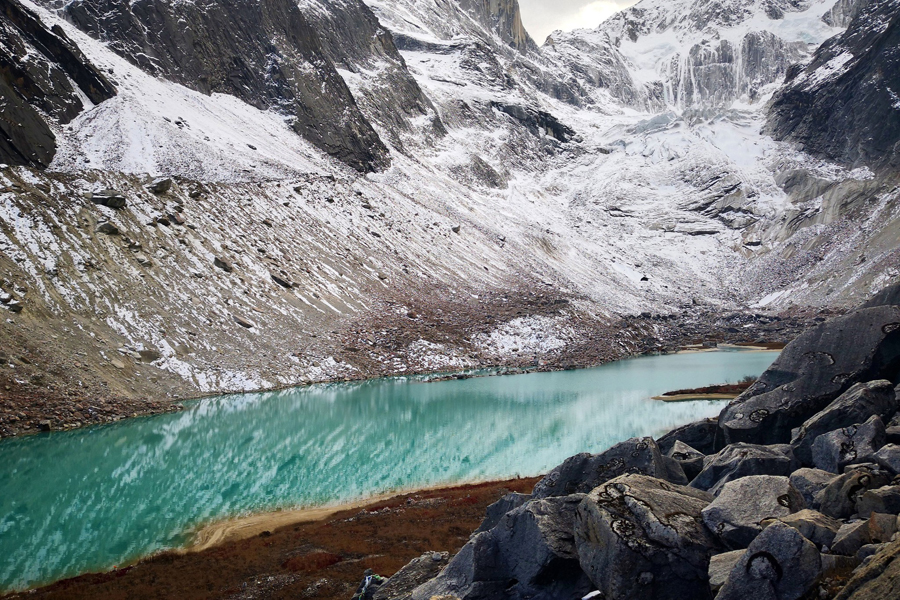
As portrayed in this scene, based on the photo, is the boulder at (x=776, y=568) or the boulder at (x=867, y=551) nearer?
the boulder at (x=867, y=551)

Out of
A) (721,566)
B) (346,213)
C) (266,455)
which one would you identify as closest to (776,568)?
(721,566)

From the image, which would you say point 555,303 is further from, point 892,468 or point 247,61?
point 892,468

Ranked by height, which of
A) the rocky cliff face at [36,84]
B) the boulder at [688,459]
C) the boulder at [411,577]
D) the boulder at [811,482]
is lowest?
the boulder at [411,577]

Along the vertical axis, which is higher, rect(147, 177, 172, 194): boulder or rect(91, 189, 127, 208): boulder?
rect(147, 177, 172, 194): boulder

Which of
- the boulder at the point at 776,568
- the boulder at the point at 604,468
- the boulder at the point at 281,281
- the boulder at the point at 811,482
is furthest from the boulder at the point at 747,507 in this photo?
the boulder at the point at 281,281

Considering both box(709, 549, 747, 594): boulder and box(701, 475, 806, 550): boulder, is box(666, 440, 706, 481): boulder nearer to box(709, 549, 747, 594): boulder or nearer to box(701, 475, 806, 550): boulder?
box(701, 475, 806, 550): boulder

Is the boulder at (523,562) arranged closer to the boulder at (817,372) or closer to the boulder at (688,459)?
the boulder at (688,459)

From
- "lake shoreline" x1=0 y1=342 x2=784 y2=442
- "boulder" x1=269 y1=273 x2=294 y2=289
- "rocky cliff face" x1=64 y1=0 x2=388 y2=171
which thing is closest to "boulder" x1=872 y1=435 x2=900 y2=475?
"lake shoreline" x1=0 y1=342 x2=784 y2=442

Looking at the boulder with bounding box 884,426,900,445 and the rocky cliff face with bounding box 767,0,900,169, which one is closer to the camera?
the boulder with bounding box 884,426,900,445
